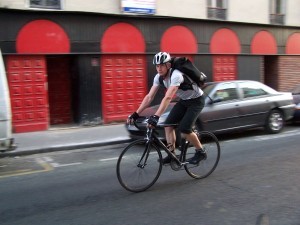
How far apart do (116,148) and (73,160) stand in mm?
1524

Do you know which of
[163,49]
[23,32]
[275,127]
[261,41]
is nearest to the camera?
[275,127]

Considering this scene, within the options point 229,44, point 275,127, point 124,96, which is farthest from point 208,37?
point 275,127

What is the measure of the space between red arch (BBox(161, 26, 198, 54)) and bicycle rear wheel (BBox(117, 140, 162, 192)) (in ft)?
29.6

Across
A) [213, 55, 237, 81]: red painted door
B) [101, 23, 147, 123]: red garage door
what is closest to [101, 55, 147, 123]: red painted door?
[101, 23, 147, 123]: red garage door

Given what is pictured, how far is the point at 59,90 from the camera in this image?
12906mm

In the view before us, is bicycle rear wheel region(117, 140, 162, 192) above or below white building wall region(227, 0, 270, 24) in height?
below

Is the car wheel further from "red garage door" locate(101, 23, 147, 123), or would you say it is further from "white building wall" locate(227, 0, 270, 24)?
"white building wall" locate(227, 0, 270, 24)

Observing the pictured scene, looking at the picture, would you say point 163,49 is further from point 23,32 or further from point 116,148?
point 116,148

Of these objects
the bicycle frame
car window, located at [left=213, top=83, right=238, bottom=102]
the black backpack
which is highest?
the black backpack

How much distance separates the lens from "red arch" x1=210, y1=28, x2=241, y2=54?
49.9 feet

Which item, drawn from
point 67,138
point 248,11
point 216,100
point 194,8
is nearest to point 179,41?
point 194,8

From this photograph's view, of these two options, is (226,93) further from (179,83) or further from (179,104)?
(179,83)

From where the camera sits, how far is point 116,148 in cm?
922

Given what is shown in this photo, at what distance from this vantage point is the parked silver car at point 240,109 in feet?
29.0
